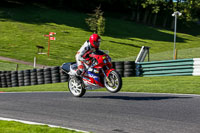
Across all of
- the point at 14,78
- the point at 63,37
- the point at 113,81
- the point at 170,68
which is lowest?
the point at 63,37

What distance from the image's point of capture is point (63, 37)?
48781 mm

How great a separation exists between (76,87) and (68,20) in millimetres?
51349

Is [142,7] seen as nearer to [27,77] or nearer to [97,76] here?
[27,77]

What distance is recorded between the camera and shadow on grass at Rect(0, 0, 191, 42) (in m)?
57.5

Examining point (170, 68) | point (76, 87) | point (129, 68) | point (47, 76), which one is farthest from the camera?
point (47, 76)

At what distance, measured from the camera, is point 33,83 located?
720 inches

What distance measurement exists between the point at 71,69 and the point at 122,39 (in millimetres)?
44198

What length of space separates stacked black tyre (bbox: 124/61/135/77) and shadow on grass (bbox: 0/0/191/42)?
1546 inches

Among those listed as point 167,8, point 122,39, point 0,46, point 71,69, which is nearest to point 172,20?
point 167,8

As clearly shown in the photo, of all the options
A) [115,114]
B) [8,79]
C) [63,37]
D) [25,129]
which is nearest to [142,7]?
[63,37]

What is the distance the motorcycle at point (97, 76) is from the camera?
349 inches

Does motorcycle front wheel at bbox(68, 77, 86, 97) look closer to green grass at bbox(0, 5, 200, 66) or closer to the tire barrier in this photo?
the tire barrier

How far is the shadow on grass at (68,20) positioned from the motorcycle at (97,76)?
→ 46469mm

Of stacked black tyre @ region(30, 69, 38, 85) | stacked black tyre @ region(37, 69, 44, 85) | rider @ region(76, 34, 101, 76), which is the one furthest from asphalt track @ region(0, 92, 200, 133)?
stacked black tyre @ region(30, 69, 38, 85)
